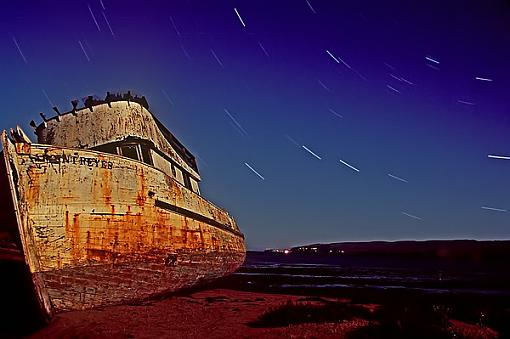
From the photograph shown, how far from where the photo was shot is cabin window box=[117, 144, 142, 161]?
36.8 feet

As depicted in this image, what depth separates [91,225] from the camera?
8.13 meters

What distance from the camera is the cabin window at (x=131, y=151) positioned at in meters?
11.2

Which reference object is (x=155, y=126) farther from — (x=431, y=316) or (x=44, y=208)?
(x=431, y=316)

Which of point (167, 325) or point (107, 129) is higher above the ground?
point (107, 129)

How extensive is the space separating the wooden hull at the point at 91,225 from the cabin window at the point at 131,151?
4.92 feet

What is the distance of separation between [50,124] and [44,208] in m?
4.76

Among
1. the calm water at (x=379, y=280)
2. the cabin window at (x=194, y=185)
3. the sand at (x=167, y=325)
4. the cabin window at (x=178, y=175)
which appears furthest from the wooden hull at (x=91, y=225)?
the calm water at (x=379, y=280)

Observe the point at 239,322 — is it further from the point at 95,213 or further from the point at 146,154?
the point at 146,154

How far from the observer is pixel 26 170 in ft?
25.1

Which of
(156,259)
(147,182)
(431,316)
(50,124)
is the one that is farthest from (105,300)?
(431,316)

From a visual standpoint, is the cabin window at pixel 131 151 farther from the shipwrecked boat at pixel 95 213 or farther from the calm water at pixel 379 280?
the calm water at pixel 379 280

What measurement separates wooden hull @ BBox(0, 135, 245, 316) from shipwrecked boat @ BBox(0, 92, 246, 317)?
2 cm

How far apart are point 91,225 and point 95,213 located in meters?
0.28

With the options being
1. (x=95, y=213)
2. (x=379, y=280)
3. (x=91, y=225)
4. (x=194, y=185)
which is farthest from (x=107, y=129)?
(x=379, y=280)
